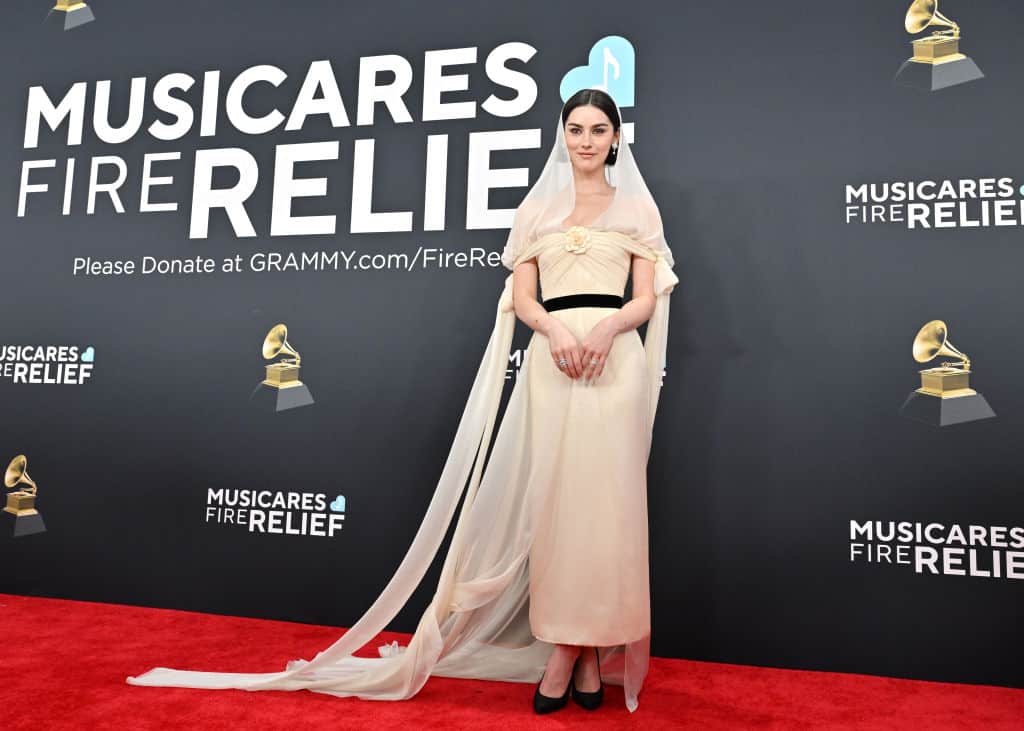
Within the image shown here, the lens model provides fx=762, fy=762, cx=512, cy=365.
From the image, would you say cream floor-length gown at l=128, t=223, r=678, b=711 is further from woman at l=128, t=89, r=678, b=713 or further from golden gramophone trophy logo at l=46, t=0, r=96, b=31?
golden gramophone trophy logo at l=46, t=0, r=96, b=31

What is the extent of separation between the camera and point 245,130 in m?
3.26

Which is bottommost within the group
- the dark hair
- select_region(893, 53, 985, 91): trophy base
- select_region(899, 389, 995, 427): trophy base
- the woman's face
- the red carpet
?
the red carpet

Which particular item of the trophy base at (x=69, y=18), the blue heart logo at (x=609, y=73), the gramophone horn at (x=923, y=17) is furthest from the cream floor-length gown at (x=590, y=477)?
the trophy base at (x=69, y=18)

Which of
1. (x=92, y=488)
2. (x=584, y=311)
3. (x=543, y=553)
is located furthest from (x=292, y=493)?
(x=584, y=311)

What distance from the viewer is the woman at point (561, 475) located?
213 centimetres

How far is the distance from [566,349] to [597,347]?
87mm

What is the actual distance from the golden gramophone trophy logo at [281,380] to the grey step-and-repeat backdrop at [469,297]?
0.02 meters

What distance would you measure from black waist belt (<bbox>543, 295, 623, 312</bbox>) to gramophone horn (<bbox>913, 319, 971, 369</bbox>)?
110 cm

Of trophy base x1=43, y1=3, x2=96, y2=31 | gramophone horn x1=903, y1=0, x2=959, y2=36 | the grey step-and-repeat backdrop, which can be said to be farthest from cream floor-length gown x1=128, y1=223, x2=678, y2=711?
trophy base x1=43, y1=3, x2=96, y2=31

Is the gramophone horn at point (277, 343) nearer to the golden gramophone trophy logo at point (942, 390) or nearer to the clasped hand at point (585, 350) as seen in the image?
the clasped hand at point (585, 350)

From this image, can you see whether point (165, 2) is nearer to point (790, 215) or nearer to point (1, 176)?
point (1, 176)

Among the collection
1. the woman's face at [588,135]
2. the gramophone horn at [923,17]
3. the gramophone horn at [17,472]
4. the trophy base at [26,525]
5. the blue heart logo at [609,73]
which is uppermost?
the gramophone horn at [923,17]

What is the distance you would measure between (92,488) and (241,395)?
0.79m

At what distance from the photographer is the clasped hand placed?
2148 millimetres
